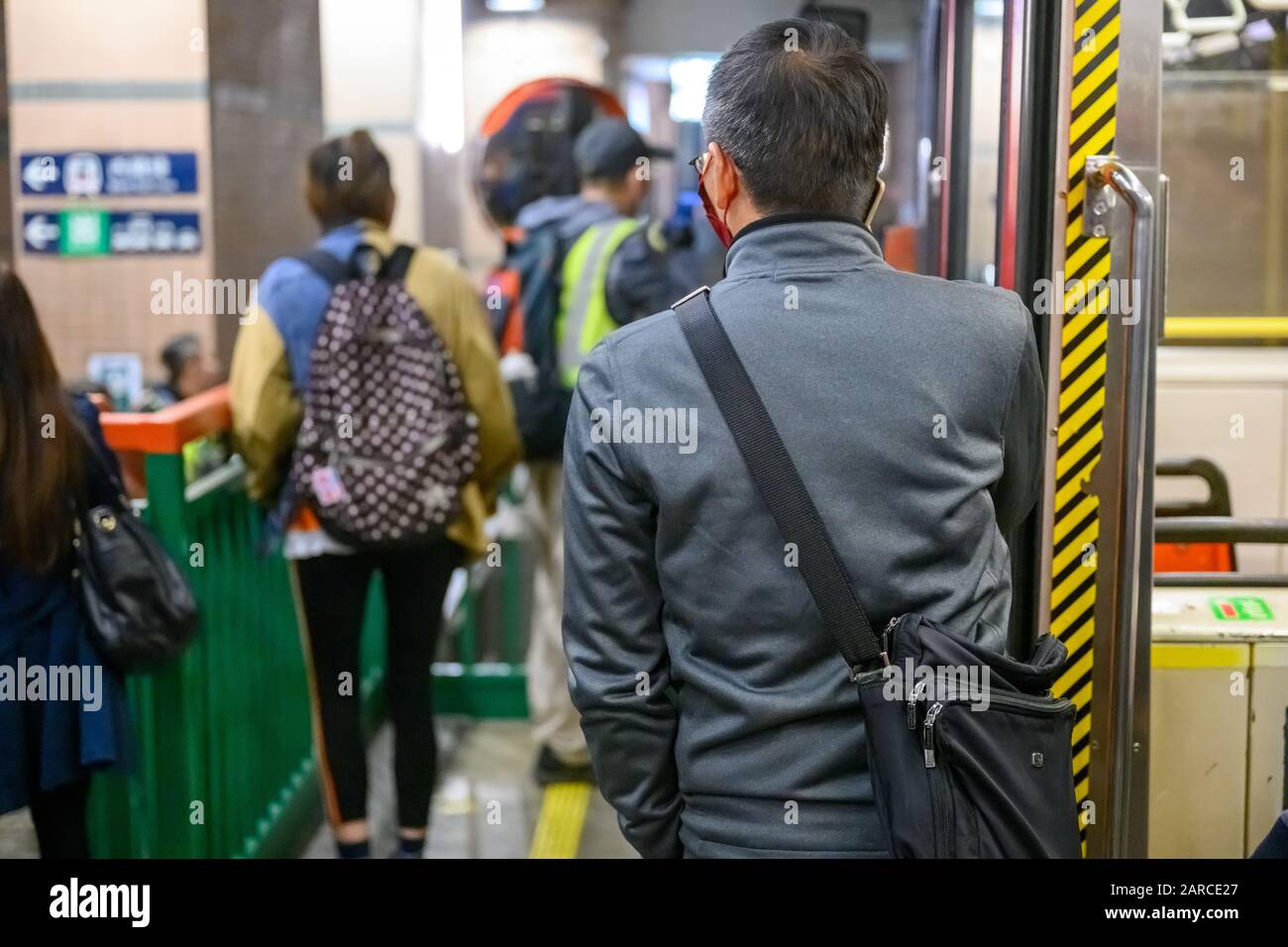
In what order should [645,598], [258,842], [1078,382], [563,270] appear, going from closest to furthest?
[645,598], [1078,382], [258,842], [563,270]

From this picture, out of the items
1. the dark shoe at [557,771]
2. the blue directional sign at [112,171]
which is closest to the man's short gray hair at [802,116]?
the dark shoe at [557,771]

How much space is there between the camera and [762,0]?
698cm

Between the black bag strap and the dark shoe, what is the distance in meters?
2.60

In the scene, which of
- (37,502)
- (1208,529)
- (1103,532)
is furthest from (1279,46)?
(37,502)

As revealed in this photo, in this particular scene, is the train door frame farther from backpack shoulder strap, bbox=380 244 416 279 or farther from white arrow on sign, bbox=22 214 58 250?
white arrow on sign, bbox=22 214 58 250

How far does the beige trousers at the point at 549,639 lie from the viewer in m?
4.03

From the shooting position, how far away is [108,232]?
15.7 feet

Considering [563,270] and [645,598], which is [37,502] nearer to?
[645,598]

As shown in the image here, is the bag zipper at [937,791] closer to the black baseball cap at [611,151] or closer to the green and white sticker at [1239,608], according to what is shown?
the green and white sticker at [1239,608]

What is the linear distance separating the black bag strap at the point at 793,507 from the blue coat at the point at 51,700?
146 cm

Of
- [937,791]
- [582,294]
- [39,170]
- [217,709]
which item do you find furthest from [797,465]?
[39,170]

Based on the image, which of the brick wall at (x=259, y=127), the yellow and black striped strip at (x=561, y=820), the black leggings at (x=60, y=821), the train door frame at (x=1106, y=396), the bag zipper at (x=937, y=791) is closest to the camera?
the bag zipper at (x=937, y=791)

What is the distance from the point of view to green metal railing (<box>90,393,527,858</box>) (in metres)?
2.87

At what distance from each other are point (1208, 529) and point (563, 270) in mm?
1929
